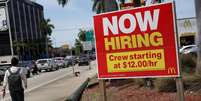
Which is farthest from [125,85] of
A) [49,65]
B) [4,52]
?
[4,52]

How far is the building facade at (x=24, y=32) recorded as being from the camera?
11988 cm

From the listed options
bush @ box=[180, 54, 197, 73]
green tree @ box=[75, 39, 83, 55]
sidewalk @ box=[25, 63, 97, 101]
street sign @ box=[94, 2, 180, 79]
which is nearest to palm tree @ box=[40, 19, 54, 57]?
green tree @ box=[75, 39, 83, 55]

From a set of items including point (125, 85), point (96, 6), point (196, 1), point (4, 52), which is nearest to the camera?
point (196, 1)

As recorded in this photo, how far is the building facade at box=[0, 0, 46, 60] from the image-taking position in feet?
A: 393

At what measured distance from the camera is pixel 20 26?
12688 centimetres

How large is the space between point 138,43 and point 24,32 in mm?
124949

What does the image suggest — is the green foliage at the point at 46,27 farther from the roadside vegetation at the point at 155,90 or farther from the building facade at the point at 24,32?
the roadside vegetation at the point at 155,90

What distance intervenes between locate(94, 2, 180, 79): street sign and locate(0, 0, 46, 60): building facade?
339 feet

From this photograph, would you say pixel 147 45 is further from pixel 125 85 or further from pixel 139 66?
pixel 125 85

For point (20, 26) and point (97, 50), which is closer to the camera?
point (97, 50)

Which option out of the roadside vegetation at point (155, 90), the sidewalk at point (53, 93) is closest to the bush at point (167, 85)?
the roadside vegetation at point (155, 90)

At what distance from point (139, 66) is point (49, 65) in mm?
58312

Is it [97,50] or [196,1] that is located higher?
[196,1]

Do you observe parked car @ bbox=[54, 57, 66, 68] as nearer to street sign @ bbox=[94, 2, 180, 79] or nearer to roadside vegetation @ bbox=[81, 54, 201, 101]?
roadside vegetation @ bbox=[81, 54, 201, 101]
